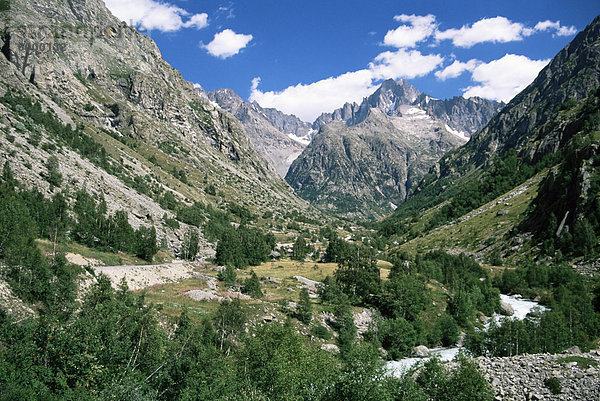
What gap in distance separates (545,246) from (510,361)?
236ft

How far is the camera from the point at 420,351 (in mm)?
59406

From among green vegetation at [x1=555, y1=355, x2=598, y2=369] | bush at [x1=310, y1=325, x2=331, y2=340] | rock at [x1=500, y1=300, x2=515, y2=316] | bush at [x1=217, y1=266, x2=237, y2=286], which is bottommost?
bush at [x1=310, y1=325, x2=331, y2=340]

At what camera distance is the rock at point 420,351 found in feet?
193

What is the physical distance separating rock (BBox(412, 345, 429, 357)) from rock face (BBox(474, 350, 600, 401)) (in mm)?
16142

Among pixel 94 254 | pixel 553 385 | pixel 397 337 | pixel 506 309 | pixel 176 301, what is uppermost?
pixel 506 309

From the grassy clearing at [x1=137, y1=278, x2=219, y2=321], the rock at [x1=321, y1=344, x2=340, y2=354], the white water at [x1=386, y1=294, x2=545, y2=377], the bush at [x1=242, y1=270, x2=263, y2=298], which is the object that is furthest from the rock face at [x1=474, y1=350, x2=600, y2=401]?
the grassy clearing at [x1=137, y1=278, x2=219, y2=321]

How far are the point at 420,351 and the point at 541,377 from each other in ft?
76.6

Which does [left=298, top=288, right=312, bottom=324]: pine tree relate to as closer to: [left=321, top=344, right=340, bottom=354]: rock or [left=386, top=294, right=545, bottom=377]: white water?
[left=321, top=344, right=340, bottom=354]: rock

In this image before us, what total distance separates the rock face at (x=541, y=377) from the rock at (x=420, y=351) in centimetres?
1614

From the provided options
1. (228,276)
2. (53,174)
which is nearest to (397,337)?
(228,276)

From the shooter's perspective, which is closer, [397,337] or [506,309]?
[397,337]

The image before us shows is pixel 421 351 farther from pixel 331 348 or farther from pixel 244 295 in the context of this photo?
→ pixel 244 295

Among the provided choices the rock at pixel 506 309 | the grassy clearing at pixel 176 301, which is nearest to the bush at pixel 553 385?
the grassy clearing at pixel 176 301

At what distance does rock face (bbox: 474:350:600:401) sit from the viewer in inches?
1355
